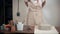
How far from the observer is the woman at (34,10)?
2.04m

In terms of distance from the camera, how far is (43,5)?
6.69 ft

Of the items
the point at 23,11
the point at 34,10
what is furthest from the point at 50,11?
the point at 23,11

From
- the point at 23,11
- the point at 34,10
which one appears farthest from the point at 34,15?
the point at 23,11

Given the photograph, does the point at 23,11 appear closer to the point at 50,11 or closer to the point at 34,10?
the point at 34,10

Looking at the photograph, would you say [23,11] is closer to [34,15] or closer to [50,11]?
[34,15]

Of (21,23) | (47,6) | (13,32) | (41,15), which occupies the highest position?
(47,6)

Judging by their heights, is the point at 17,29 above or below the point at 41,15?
below

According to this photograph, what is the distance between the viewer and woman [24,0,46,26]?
204cm

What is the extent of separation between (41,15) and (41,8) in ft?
0.39

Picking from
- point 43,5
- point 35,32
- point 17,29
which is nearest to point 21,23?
point 17,29

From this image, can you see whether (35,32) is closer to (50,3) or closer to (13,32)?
(13,32)

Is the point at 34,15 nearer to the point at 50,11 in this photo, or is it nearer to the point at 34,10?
the point at 34,10

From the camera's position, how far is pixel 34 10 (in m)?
2.05

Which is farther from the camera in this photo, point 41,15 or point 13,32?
point 41,15
